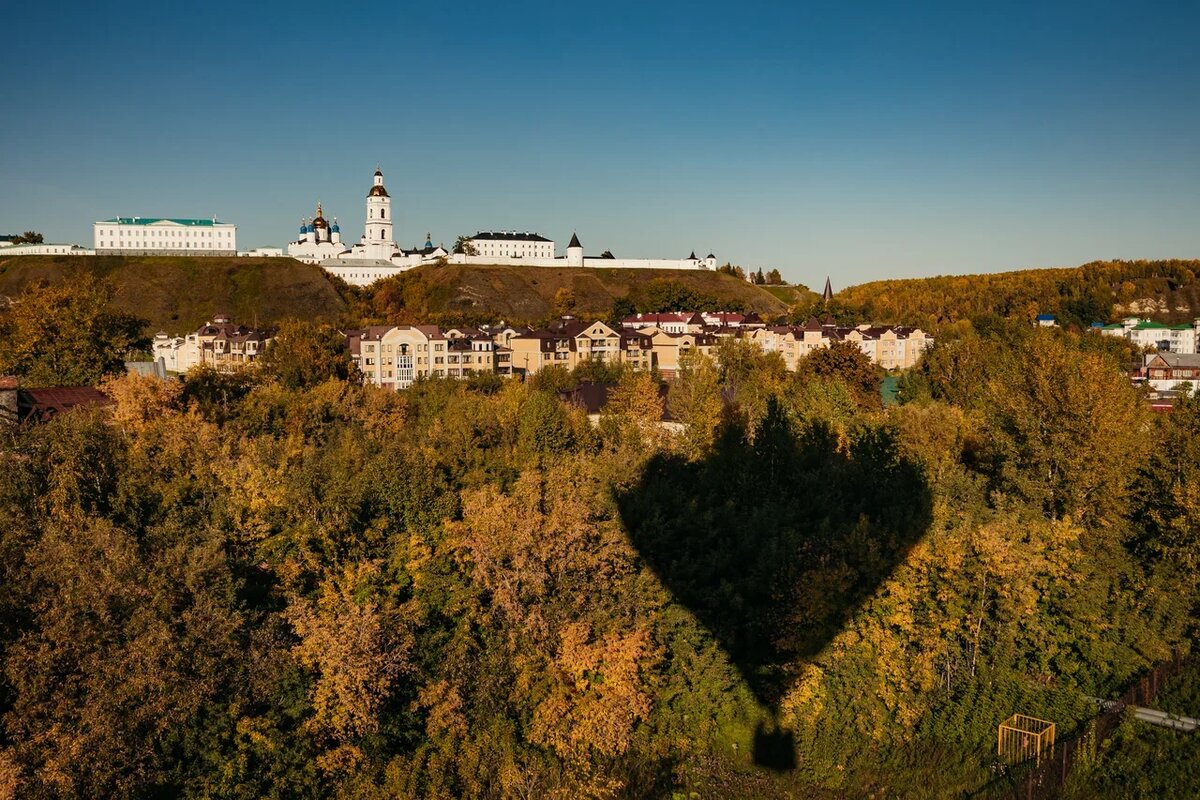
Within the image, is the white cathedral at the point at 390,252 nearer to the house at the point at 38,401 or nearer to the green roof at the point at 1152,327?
the green roof at the point at 1152,327

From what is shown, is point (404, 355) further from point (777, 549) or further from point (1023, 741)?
point (1023, 741)

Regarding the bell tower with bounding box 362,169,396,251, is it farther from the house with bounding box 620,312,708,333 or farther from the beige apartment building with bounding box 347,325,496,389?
the beige apartment building with bounding box 347,325,496,389

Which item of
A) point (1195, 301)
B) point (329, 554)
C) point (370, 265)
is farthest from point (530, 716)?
point (1195, 301)

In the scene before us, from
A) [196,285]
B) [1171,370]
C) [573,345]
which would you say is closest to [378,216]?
[196,285]

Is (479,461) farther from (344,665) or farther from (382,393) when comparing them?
(382,393)

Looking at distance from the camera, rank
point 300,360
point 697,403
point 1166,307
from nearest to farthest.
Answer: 1. point 697,403
2. point 300,360
3. point 1166,307

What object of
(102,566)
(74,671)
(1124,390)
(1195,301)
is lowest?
(74,671)

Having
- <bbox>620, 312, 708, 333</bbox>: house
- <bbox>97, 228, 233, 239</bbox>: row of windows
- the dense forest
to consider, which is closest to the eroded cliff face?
<bbox>620, 312, 708, 333</bbox>: house
